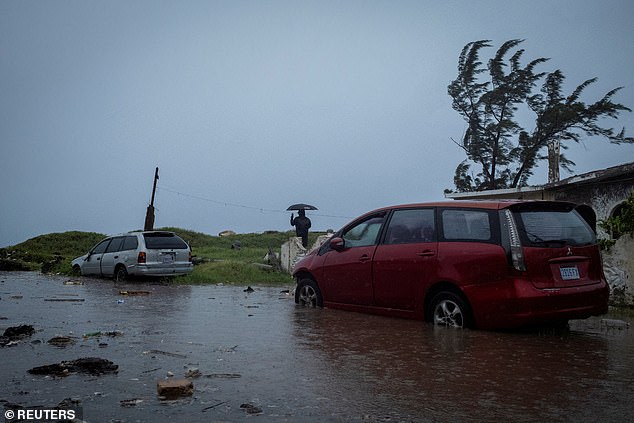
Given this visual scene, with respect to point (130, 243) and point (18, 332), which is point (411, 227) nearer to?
point (18, 332)

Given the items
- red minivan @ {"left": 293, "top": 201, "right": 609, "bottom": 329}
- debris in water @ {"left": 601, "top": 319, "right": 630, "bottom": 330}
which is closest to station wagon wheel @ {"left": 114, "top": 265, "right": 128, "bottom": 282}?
red minivan @ {"left": 293, "top": 201, "right": 609, "bottom": 329}

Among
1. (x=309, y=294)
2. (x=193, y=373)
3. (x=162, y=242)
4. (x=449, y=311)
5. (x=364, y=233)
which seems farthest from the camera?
(x=162, y=242)

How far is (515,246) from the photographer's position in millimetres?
7496

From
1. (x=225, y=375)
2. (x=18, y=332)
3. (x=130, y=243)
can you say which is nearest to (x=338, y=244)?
(x=18, y=332)

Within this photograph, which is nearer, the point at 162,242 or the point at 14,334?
the point at 14,334

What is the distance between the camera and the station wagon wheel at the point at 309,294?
10.6m

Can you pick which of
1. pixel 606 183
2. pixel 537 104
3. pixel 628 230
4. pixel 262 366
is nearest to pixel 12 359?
pixel 262 366

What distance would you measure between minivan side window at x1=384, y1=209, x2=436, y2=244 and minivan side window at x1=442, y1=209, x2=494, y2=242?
0.24 m

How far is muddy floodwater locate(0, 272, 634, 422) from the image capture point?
4191 millimetres

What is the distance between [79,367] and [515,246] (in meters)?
5.05

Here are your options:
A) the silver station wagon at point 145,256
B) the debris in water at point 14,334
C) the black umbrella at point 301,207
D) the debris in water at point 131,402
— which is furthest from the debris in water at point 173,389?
the black umbrella at point 301,207

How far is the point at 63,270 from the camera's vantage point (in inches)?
930

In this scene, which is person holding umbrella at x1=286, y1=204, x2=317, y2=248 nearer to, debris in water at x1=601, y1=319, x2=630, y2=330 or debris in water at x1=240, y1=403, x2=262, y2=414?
debris in water at x1=601, y1=319, x2=630, y2=330

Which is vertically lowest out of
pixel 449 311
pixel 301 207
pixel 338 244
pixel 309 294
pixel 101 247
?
pixel 449 311
